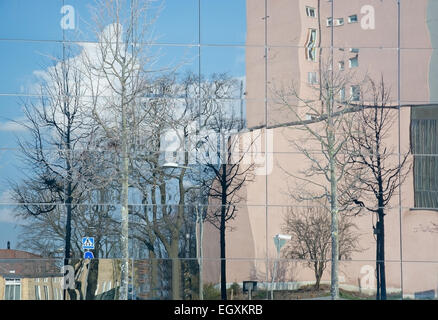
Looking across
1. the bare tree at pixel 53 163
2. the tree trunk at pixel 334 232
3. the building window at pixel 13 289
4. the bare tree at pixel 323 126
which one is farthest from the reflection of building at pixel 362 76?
the building window at pixel 13 289

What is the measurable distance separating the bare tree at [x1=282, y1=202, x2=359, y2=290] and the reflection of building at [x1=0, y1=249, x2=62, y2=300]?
602cm

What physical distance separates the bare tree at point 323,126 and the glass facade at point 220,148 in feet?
0.12

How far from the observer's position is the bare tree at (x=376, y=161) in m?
21.4

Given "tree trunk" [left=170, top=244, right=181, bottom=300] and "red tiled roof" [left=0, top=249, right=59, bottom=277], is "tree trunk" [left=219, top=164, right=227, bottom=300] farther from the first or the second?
"red tiled roof" [left=0, top=249, right=59, bottom=277]

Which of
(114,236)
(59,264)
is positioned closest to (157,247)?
(114,236)

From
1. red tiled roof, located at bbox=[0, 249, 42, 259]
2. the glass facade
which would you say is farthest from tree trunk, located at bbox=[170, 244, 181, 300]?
red tiled roof, located at bbox=[0, 249, 42, 259]

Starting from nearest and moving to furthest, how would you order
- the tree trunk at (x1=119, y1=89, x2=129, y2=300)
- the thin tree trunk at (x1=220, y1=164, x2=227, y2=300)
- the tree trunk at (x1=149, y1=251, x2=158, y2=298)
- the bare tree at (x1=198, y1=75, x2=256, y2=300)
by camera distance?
the tree trunk at (x1=119, y1=89, x2=129, y2=300)
the tree trunk at (x1=149, y1=251, x2=158, y2=298)
the thin tree trunk at (x1=220, y1=164, x2=227, y2=300)
the bare tree at (x1=198, y1=75, x2=256, y2=300)

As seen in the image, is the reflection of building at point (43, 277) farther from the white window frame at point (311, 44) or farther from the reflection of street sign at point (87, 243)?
the white window frame at point (311, 44)

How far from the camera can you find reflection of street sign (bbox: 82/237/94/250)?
21.1 meters

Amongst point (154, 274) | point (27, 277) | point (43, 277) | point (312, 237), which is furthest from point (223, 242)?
point (27, 277)

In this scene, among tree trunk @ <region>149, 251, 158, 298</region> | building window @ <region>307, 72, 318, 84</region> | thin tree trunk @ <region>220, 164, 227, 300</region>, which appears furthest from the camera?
building window @ <region>307, 72, 318, 84</region>

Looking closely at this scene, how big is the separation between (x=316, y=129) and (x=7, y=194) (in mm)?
8187

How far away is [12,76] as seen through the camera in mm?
21297

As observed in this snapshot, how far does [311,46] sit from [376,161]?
3.48 metres
